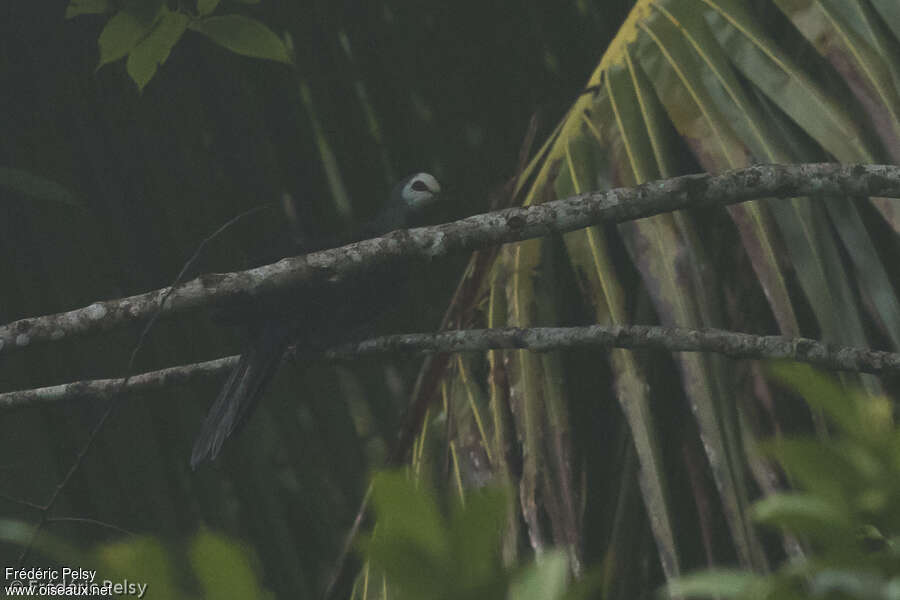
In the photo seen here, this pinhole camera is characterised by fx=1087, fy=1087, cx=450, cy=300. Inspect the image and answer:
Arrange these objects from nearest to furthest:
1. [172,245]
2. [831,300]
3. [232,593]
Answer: [232,593] → [831,300] → [172,245]

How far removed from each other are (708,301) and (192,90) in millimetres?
1049

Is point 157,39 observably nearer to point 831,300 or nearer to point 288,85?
point 288,85

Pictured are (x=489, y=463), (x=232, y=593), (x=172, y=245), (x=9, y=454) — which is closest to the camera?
(x=232, y=593)

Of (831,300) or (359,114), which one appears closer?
(831,300)

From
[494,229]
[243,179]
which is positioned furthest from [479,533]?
[243,179]

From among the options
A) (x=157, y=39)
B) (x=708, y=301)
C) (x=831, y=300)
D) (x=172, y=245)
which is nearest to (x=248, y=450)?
(x=172, y=245)

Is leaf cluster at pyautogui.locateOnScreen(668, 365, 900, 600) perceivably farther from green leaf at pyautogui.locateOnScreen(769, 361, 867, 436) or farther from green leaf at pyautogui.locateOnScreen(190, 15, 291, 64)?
green leaf at pyautogui.locateOnScreen(190, 15, 291, 64)

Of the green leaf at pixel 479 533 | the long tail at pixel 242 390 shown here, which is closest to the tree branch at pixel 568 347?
the long tail at pixel 242 390

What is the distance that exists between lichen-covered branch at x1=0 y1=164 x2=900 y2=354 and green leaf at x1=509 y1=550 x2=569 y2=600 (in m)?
0.87

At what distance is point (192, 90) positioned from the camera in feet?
6.36

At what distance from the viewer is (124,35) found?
152 centimetres

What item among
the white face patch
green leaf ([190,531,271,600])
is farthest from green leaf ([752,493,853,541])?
the white face patch

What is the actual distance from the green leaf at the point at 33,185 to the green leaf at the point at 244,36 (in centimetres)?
36

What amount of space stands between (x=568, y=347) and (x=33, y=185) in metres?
0.88
